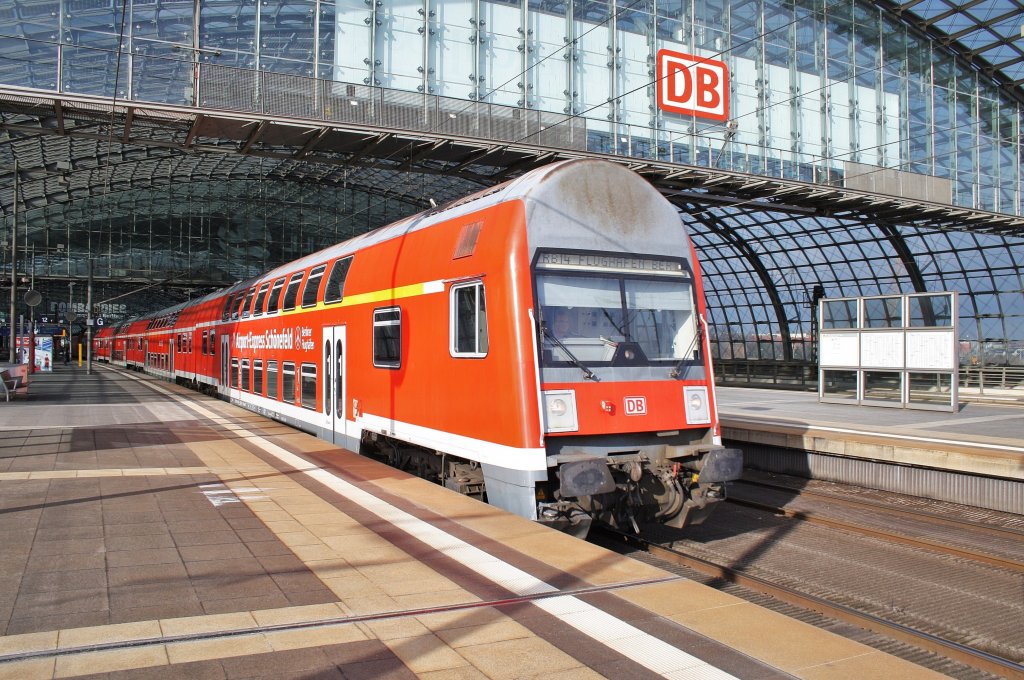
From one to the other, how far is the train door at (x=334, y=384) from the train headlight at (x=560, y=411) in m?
5.49

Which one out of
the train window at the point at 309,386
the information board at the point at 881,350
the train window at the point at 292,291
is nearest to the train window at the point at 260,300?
the train window at the point at 292,291

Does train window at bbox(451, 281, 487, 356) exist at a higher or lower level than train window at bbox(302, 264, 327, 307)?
lower

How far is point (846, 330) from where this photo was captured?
20.1 metres

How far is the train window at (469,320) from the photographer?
27.7 ft

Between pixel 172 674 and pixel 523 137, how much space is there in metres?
20.7

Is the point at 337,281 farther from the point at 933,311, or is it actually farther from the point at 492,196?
the point at 933,311

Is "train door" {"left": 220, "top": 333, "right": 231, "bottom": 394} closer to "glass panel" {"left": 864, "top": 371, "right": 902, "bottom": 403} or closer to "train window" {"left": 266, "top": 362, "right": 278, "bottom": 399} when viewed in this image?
"train window" {"left": 266, "top": 362, "right": 278, "bottom": 399}

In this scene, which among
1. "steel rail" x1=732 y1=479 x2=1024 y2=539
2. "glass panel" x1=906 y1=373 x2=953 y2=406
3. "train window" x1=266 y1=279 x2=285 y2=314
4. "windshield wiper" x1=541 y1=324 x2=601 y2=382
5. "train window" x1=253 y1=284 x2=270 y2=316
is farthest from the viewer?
"glass panel" x1=906 y1=373 x2=953 y2=406

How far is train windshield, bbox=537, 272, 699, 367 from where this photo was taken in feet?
26.8

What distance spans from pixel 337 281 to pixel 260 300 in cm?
586

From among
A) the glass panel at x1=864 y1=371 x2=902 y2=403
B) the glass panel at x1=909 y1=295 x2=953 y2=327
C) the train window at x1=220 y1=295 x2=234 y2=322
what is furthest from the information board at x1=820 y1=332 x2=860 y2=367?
the glass panel at x1=909 y1=295 x2=953 y2=327

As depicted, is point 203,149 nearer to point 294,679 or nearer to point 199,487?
point 199,487

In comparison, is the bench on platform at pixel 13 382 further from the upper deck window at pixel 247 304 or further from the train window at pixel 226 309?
the upper deck window at pixel 247 304

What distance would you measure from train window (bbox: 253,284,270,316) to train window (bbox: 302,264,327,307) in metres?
3.42
